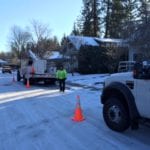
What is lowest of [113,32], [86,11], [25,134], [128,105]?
[25,134]

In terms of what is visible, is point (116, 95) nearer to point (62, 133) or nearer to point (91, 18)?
point (62, 133)

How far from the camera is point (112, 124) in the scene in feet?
28.9

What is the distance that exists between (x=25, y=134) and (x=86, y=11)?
62731 mm

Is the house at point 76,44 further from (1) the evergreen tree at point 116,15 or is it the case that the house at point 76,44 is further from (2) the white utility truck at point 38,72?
(2) the white utility truck at point 38,72

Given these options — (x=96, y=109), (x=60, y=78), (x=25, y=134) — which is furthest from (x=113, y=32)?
(x=25, y=134)

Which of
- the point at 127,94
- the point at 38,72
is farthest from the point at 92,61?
the point at 127,94

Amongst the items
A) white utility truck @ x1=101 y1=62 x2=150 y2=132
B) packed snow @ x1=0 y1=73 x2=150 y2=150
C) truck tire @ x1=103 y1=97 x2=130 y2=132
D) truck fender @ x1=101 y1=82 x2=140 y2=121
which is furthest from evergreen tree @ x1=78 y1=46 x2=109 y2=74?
truck fender @ x1=101 y1=82 x2=140 y2=121

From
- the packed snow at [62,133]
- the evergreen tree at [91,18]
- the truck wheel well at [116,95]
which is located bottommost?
the packed snow at [62,133]

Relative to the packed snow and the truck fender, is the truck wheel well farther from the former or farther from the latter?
the packed snow

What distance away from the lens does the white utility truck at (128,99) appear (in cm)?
751

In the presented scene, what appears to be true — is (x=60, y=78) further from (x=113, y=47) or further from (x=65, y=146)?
(x=113, y=47)

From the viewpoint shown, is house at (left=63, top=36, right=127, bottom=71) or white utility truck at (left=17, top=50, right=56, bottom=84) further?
house at (left=63, top=36, right=127, bottom=71)

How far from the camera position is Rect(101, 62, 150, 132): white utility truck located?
296 inches

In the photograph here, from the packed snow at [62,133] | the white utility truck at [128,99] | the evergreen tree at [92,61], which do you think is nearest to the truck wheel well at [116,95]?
the white utility truck at [128,99]
